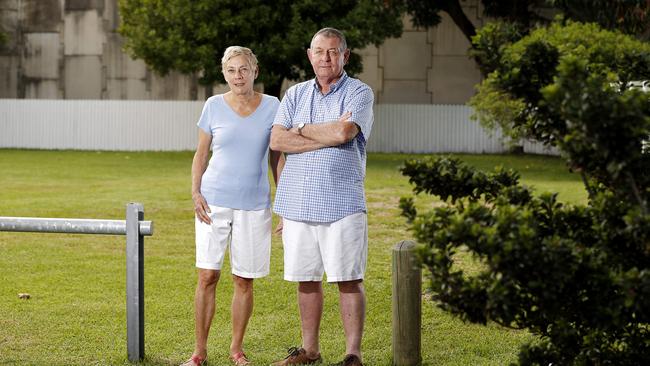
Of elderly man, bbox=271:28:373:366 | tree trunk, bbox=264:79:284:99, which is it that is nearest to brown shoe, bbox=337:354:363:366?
elderly man, bbox=271:28:373:366

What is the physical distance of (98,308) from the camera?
357 inches

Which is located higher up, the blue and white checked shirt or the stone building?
the stone building

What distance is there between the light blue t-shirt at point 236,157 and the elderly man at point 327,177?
130 millimetres

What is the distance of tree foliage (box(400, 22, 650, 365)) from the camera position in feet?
12.7

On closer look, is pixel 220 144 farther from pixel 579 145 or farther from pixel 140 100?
pixel 140 100

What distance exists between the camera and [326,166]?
6.38 meters

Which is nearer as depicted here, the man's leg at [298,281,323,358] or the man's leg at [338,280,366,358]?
the man's leg at [338,280,366,358]

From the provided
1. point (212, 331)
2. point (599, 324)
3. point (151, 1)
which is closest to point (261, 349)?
point (212, 331)

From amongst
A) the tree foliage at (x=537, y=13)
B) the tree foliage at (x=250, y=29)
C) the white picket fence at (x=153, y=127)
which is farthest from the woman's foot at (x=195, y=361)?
the white picket fence at (x=153, y=127)

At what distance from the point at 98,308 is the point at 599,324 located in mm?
5642

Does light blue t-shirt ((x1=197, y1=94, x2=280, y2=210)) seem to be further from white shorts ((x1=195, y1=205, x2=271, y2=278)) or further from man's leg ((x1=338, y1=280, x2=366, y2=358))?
man's leg ((x1=338, y1=280, x2=366, y2=358))

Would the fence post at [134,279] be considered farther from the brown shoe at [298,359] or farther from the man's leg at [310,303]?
the man's leg at [310,303]

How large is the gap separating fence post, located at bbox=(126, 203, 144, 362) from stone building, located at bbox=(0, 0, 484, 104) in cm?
3229

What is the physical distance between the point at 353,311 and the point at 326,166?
2.78 feet
